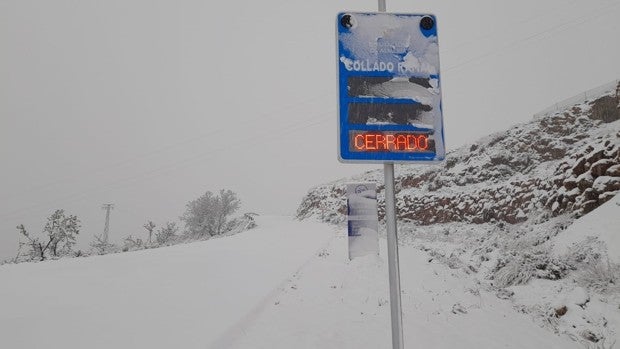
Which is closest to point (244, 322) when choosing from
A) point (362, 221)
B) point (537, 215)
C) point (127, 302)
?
point (127, 302)

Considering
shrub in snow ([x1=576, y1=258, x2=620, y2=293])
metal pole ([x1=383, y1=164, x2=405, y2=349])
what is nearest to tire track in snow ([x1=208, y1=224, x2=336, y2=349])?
metal pole ([x1=383, y1=164, x2=405, y2=349])

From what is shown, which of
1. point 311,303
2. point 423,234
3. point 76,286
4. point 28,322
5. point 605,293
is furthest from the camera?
point 423,234

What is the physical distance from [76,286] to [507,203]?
1949cm

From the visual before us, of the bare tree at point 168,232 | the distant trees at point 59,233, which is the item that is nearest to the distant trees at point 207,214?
the bare tree at point 168,232

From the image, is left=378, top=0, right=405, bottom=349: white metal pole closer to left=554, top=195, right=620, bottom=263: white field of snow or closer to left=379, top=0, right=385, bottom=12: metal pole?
left=379, top=0, right=385, bottom=12: metal pole

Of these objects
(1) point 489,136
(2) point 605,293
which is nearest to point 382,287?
(2) point 605,293

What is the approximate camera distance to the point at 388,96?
123 inches

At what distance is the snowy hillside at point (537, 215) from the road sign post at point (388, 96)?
4129 millimetres

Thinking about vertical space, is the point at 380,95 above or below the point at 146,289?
above

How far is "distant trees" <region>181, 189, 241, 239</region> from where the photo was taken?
44594 millimetres

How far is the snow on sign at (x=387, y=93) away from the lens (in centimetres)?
307

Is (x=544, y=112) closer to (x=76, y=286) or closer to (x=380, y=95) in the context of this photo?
(x=380, y=95)

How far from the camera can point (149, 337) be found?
11.7 ft

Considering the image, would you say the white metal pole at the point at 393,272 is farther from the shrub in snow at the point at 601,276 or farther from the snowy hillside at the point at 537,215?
the shrub in snow at the point at 601,276
